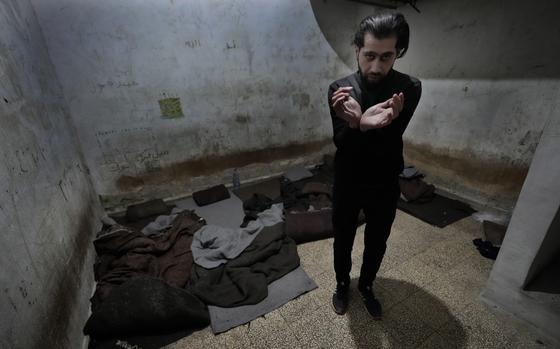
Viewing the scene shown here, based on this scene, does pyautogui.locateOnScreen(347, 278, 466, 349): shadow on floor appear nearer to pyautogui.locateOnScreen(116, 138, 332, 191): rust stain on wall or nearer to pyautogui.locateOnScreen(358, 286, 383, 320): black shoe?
pyautogui.locateOnScreen(358, 286, 383, 320): black shoe

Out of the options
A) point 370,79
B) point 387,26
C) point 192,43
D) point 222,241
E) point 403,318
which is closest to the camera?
point 387,26

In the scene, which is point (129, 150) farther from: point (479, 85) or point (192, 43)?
point (479, 85)

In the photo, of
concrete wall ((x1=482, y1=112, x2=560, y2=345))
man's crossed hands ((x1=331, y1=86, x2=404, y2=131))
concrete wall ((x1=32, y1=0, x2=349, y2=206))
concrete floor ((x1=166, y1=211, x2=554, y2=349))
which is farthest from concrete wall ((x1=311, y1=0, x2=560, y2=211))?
man's crossed hands ((x1=331, y1=86, x2=404, y2=131))

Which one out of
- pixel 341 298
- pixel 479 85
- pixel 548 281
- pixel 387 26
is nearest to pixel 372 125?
pixel 387 26

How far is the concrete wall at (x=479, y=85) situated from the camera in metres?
2.16

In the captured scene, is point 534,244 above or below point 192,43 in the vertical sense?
below

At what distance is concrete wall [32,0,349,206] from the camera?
2402mm

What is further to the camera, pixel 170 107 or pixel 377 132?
pixel 170 107

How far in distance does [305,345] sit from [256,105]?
2653mm

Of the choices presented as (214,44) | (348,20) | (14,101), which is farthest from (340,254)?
(348,20)

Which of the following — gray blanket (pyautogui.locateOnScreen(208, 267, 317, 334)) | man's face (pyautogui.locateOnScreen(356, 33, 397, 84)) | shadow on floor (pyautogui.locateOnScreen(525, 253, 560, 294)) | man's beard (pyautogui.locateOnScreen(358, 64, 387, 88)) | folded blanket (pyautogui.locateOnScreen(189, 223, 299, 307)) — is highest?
man's face (pyautogui.locateOnScreen(356, 33, 397, 84))

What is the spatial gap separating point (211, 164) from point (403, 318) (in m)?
2.60

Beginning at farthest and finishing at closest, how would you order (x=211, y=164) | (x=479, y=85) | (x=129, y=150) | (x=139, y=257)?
(x=211, y=164) → (x=129, y=150) → (x=479, y=85) → (x=139, y=257)

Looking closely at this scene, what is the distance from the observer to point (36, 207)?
1.42 meters
